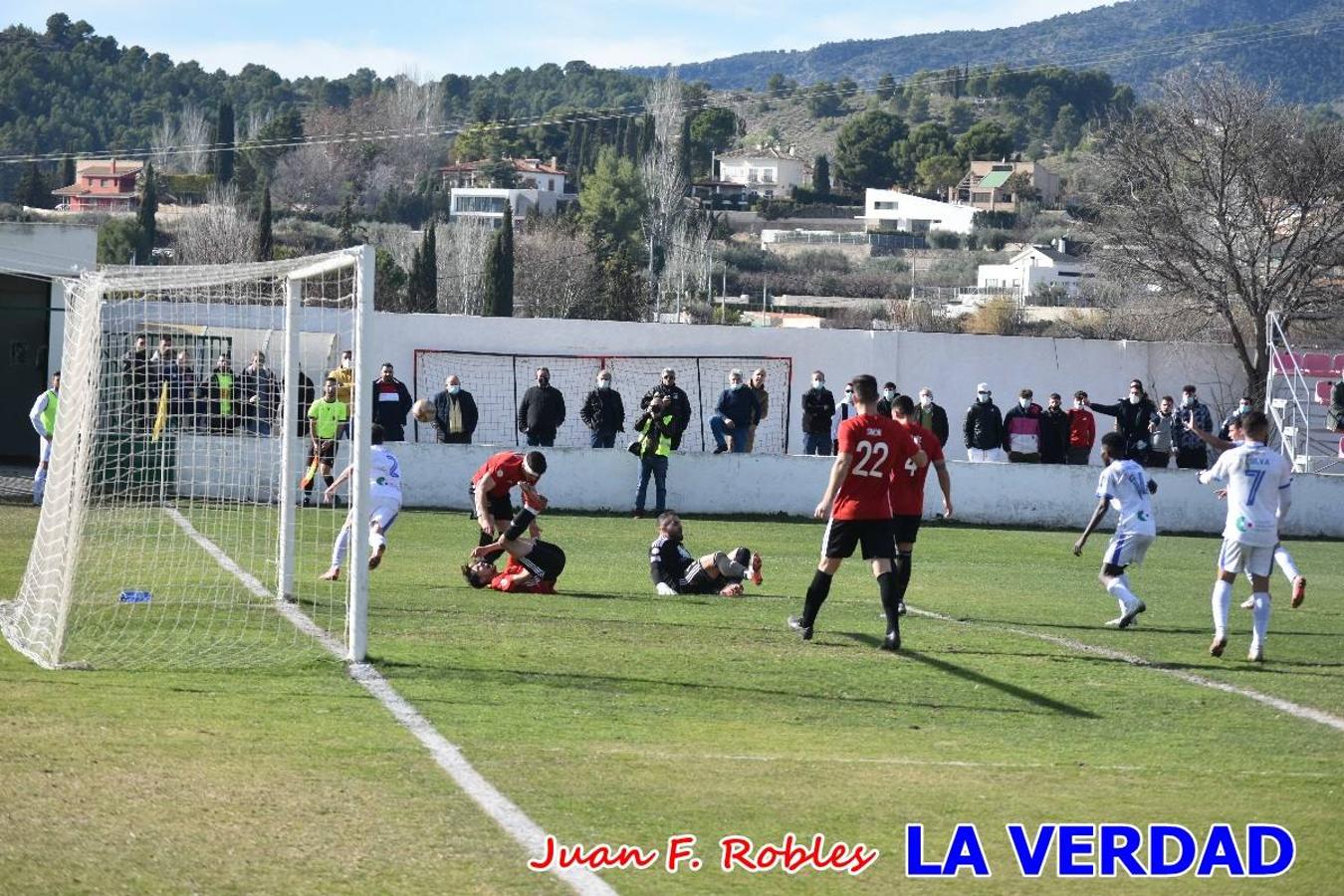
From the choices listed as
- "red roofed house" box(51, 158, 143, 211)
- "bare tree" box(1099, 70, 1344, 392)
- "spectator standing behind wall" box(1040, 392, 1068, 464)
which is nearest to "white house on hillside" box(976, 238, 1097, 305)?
"red roofed house" box(51, 158, 143, 211)

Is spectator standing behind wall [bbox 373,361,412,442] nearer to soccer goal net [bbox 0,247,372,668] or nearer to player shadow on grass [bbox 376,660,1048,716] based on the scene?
soccer goal net [bbox 0,247,372,668]

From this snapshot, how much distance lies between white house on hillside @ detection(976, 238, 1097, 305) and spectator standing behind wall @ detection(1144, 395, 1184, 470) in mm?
83106

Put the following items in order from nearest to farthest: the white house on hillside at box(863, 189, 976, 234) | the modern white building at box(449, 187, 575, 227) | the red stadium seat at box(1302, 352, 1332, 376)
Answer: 1. the red stadium seat at box(1302, 352, 1332, 376)
2. the modern white building at box(449, 187, 575, 227)
3. the white house on hillside at box(863, 189, 976, 234)

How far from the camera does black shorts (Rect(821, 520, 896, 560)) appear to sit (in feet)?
39.9

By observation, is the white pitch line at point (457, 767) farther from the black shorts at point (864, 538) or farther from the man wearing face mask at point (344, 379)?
the man wearing face mask at point (344, 379)

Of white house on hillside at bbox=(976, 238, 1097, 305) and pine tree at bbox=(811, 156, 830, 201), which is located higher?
pine tree at bbox=(811, 156, 830, 201)

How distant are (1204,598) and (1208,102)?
2781 centimetres

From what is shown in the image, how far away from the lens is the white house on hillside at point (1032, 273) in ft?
385

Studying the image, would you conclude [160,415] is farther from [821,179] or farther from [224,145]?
[821,179]

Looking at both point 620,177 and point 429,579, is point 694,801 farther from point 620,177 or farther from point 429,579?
point 620,177

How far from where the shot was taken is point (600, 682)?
10.8 m

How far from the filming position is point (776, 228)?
155000 millimetres

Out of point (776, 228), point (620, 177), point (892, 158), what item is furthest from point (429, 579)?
point (892, 158)

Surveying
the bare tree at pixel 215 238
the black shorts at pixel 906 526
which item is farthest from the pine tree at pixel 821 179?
the black shorts at pixel 906 526
